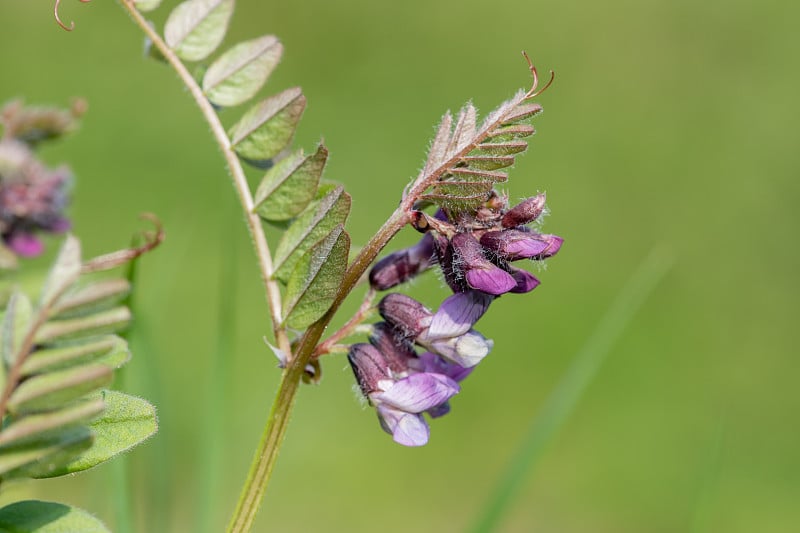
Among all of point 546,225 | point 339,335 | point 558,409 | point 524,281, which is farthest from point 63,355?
point 546,225

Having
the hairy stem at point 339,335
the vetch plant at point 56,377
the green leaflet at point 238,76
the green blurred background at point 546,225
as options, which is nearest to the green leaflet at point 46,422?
the vetch plant at point 56,377

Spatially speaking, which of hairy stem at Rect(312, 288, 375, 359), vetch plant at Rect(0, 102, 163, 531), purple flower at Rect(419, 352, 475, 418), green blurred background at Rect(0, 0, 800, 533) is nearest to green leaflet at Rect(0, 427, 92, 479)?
vetch plant at Rect(0, 102, 163, 531)

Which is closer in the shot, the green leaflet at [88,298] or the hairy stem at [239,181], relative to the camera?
the green leaflet at [88,298]

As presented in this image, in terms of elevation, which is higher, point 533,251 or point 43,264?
point 533,251

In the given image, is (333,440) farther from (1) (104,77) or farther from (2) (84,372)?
(2) (84,372)

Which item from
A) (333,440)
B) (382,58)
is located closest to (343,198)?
(333,440)

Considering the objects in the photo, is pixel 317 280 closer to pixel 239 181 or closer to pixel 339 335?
pixel 339 335

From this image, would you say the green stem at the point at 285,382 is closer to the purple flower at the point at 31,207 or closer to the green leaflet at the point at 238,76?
the green leaflet at the point at 238,76
